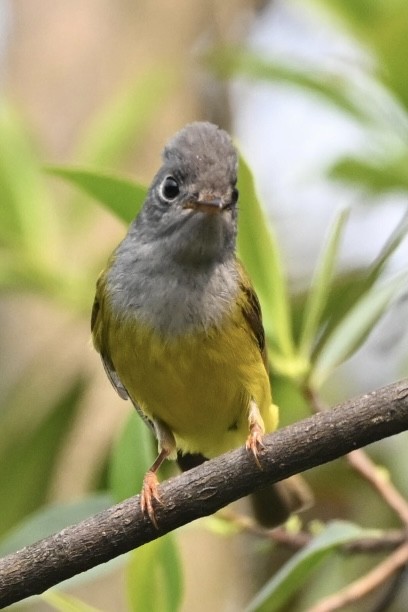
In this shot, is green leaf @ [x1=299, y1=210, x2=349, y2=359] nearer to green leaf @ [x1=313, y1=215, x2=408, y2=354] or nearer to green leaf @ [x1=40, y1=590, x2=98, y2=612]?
green leaf @ [x1=313, y1=215, x2=408, y2=354]

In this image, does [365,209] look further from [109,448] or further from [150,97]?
[109,448]

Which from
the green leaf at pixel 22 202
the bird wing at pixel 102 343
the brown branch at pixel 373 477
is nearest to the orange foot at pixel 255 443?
the brown branch at pixel 373 477

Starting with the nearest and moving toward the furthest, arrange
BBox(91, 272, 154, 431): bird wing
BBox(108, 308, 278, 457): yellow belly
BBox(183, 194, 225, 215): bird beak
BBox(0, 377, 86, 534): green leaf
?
1. BBox(183, 194, 225, 215): bird beak
2. BBox(108, 308, 278, 457): yellow belly
3. BBox(91, 272, 154, 431): bird wing
4. BBox(0, 377, 86, 534): green leaf

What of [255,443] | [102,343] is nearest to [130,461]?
[102,343]

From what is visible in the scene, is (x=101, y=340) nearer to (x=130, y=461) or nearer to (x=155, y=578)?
(x=130, y=461)

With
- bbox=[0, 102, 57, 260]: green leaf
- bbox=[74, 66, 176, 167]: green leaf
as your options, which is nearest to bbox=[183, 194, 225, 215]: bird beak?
bbox=[0, 102, 57, 260]: green leaf

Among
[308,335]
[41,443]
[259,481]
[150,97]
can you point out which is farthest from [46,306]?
[259,481]
